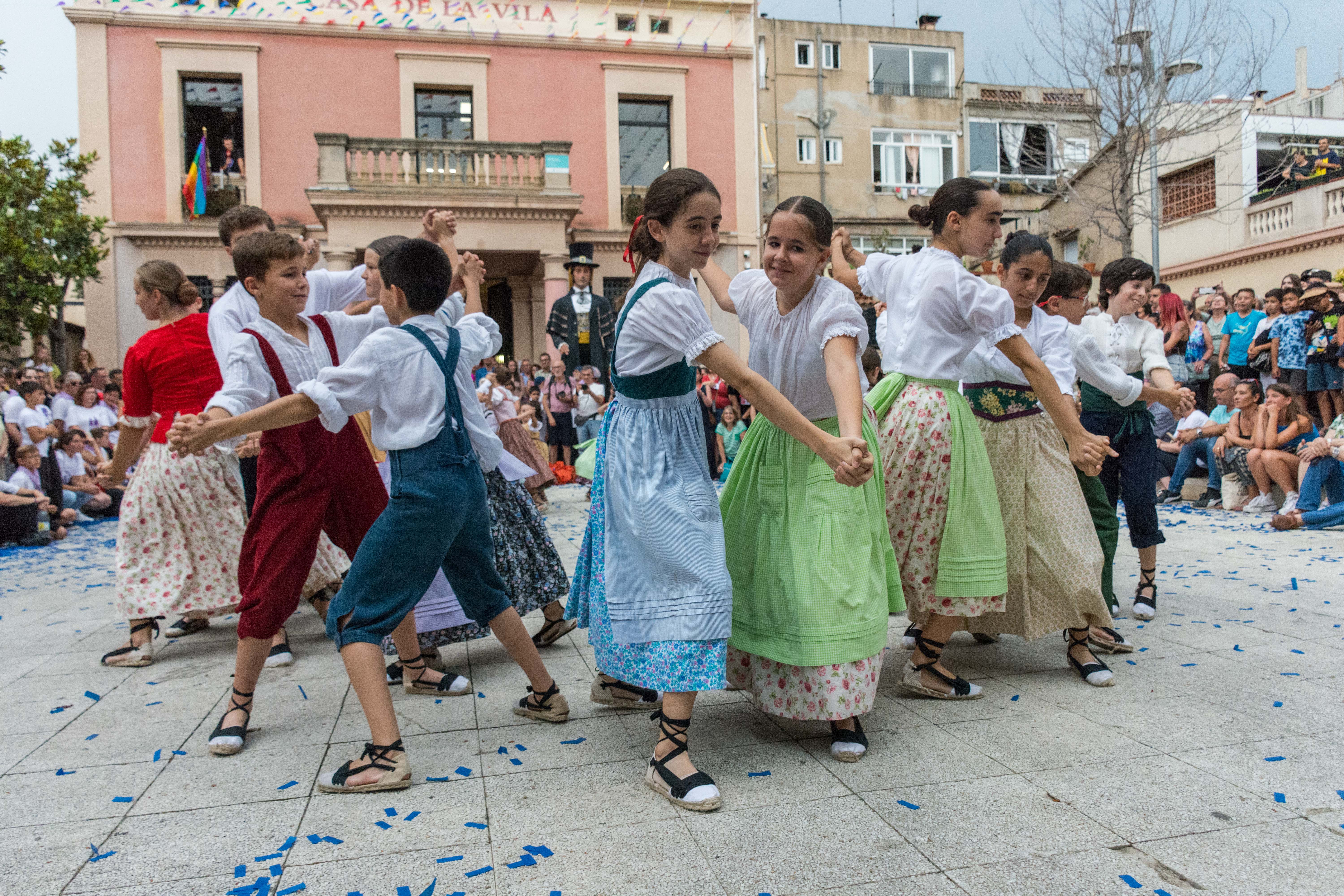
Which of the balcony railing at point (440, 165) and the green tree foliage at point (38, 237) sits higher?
the balcony railing at point (440, 165)

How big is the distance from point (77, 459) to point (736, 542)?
35.1 ft

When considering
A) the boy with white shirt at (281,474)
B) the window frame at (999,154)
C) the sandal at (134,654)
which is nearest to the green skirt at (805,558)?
the boy with white shirt at (281,474)

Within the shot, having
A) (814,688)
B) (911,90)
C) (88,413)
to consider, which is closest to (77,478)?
(88,413)

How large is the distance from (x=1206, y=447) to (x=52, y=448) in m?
12.3

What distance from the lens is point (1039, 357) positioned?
3791 mm

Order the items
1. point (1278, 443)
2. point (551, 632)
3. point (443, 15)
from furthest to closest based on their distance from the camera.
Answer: point (443, 15) < point (1278, 443) < point (551, 632)

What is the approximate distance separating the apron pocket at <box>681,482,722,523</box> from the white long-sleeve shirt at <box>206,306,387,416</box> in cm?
145

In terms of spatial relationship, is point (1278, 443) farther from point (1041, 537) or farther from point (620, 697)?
point (620, 697)

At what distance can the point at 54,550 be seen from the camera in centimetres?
874

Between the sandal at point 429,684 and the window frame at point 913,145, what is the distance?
28.2 metres

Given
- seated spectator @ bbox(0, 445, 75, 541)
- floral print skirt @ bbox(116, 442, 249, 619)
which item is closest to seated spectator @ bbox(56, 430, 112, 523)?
seated spectator @ bbox(0, 445, 75, 541)

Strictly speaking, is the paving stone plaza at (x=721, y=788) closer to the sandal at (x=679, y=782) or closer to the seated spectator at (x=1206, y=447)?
the sandal at (x=679, y=782)

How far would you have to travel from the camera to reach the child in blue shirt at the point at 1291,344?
950 cm

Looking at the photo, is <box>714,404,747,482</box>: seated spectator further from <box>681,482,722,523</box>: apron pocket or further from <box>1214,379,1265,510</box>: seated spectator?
<box>681,482,722,523</box>: apron pocket
